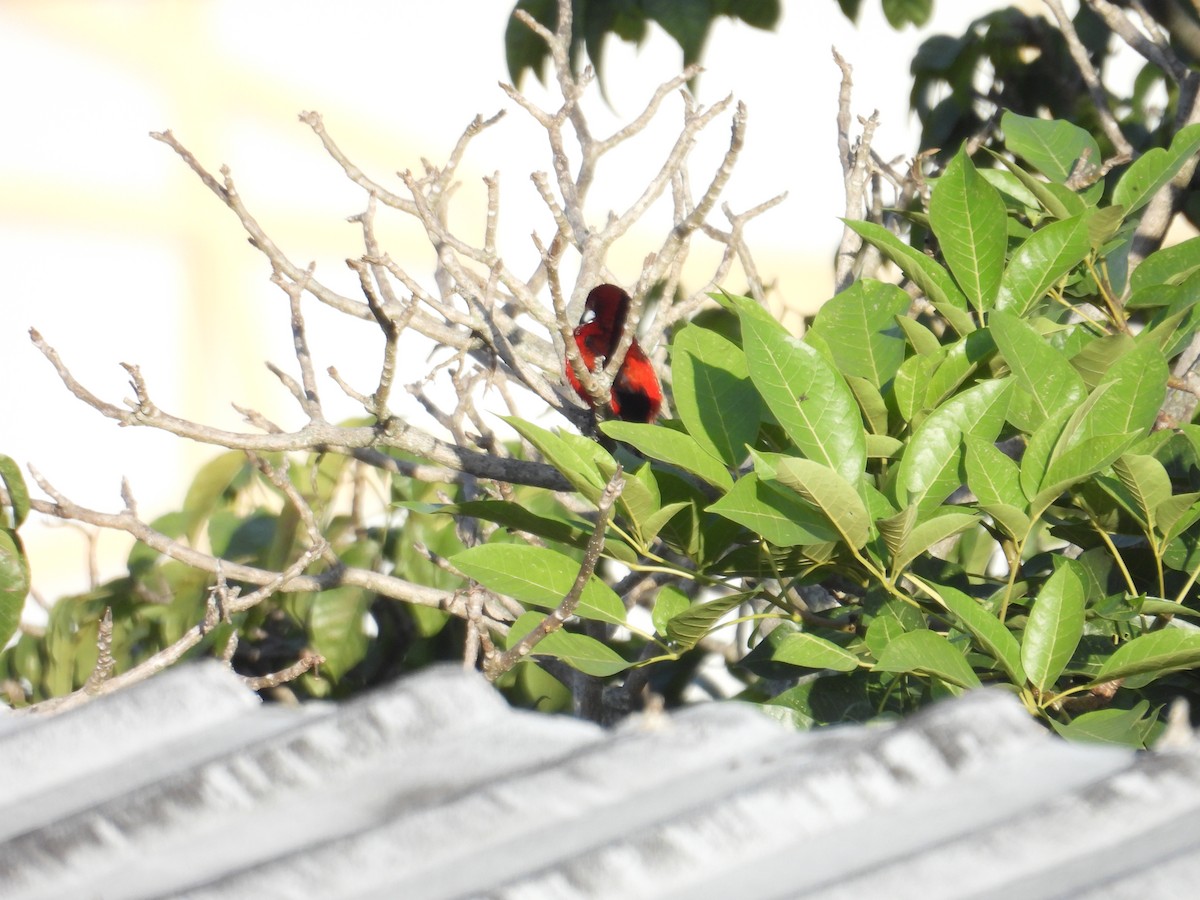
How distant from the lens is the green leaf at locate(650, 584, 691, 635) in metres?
1.10

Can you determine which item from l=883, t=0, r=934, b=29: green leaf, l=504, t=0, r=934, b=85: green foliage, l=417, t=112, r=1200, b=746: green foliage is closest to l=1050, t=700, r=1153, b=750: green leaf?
l=417, t=112, r=1200, b=746: green foliage

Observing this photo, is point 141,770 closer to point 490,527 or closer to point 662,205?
point 490,527

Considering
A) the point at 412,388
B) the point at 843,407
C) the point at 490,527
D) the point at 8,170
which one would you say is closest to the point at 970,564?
the point at 490,527

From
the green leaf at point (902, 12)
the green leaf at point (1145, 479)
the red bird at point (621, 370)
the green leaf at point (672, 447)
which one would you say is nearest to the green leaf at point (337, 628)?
the red bird at point (621, 370)

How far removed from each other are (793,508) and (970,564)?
1.00 metres

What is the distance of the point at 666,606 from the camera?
3.65 ft

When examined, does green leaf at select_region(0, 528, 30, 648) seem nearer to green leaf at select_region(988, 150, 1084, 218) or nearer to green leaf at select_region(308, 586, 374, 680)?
green leaf at select_region(308, 586, 374, 680)

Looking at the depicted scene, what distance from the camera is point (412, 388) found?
1603 millimetres

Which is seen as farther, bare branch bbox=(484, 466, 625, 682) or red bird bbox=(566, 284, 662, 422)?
red bird bbox=(566, 284, 662, 422)

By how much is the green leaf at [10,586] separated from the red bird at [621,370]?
0.62 m

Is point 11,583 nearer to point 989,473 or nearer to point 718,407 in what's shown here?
point 718,407

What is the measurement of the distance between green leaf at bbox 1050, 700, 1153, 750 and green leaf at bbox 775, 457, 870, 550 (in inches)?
7.6

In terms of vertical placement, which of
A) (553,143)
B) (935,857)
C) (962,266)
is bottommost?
(935,857)

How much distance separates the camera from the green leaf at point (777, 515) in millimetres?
929
